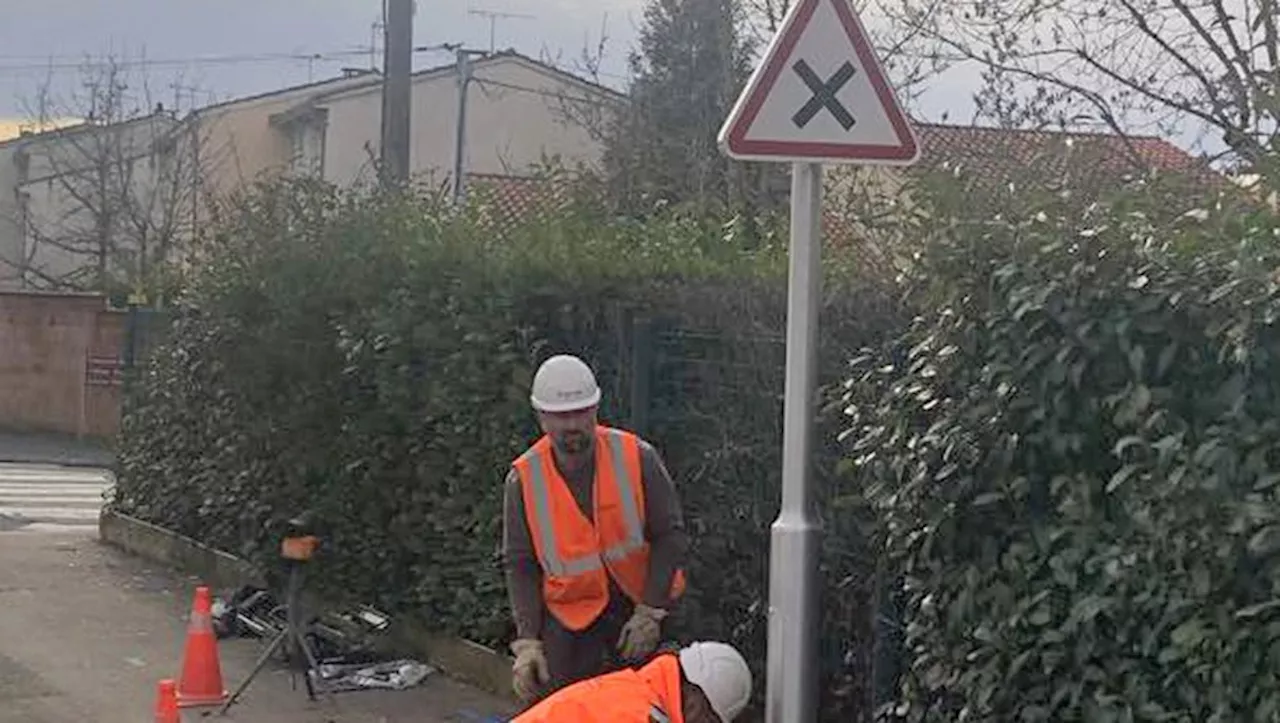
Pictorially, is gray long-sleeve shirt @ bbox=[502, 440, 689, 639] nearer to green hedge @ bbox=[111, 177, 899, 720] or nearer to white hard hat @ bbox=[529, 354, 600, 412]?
white hard hat @ bbox=[529, 354, 600, 412]

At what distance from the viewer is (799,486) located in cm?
548

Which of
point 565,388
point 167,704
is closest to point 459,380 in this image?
point 167,704

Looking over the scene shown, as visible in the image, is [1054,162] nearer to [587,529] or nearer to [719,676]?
[587,529]

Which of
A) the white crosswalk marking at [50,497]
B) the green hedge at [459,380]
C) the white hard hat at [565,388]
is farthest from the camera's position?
the white crosswalk marking at [50,497]

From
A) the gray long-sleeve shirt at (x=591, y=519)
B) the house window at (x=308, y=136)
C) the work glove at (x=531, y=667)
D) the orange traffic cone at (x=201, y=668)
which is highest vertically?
the house window at (x=308, y=136)

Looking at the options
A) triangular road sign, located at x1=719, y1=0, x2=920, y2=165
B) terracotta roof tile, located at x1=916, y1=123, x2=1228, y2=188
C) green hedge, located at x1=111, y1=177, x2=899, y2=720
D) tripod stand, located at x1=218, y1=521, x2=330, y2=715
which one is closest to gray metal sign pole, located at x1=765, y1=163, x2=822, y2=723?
triangular road sign, located at x1=719, y1=0, x2=920, y2=165

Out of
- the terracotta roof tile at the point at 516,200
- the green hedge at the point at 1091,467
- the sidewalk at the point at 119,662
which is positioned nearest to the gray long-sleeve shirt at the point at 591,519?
the green hedge at the point at 1091,467

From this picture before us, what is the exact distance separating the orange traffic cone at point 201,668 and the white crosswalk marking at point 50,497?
28.7 ft

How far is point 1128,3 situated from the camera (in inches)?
451

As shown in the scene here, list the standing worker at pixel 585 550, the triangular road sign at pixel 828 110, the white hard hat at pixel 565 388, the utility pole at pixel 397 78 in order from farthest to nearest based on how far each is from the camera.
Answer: the utility pole at pixel 397 78, the standing worker at pixel 585 550, the white hard hat at pixel 565 388, the triangular road sign at pixel 828 110

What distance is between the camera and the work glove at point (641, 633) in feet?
19.9

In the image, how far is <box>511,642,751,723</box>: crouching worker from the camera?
4586mm

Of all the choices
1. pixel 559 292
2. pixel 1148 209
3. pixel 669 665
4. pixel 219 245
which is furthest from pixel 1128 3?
pixel 669 665

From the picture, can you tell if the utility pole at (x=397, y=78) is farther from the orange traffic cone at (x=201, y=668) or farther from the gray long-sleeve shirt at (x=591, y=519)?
the gray long-sleeve shirt at (x=591, y=519)
